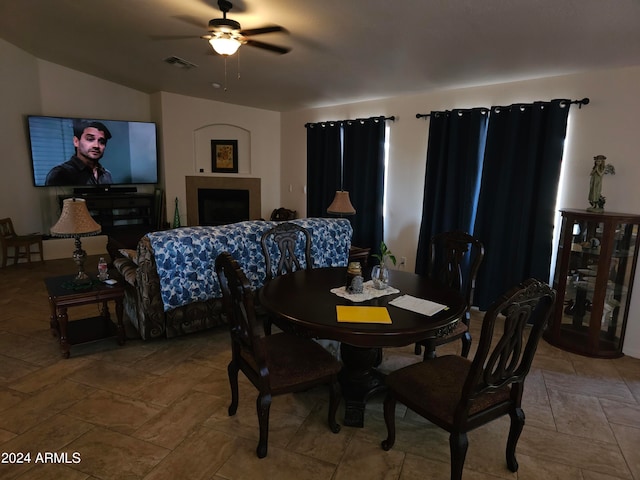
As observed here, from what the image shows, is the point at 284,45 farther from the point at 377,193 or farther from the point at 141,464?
the point at 141,464

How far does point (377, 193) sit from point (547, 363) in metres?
2.89

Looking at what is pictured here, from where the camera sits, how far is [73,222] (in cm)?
288

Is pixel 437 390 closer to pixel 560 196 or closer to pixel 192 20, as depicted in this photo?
pixel 560 196

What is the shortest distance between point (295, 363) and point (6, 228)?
5.26 m

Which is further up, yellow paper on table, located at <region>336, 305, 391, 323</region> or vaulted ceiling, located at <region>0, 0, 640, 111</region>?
vaulted ceiling, located at <region>0, 0, 640, 111</region>

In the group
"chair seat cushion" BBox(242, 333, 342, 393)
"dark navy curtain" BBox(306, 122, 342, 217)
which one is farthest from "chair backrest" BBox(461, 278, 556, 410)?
"dark navy curtain" BBox(306, 122, 342, 217)

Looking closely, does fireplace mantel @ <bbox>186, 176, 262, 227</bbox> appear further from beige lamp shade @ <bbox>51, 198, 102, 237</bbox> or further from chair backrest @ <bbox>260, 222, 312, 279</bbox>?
chair backrest @ <bbox>260, 222, 312, 279</bbox>

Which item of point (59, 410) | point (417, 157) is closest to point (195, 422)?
point (59, 410)

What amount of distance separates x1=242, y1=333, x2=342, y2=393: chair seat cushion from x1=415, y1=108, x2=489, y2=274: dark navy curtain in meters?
2.43

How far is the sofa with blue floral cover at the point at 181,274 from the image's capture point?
2979 millimetres

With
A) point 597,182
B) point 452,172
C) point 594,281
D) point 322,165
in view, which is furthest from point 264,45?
point 594,281

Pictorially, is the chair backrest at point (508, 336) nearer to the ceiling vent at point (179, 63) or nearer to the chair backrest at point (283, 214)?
the ceiling vent at point (179, 63)

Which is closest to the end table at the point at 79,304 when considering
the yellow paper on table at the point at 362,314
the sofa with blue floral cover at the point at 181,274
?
the sofa with blue floral cover at the point at 181,274

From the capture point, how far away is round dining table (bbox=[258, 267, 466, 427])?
1.81 m
